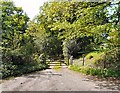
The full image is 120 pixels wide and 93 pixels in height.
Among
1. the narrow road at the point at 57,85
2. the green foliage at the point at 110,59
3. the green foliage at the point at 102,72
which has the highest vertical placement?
the green foliage at the point at 110,59

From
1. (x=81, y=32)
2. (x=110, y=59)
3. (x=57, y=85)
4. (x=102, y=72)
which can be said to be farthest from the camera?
(x=110, y=59)

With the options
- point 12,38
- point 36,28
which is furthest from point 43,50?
point 12,38

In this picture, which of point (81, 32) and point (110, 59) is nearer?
point (81, 32)

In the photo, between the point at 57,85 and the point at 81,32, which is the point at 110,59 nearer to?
the point at 81,32

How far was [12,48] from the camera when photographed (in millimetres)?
16359

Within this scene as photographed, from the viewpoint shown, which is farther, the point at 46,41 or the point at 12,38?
the point at 46,41

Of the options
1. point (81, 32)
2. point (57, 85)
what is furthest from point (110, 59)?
point (57, 85)

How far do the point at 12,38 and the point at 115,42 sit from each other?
8029 millimetres

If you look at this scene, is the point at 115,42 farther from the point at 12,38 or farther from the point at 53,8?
the point at 12,38

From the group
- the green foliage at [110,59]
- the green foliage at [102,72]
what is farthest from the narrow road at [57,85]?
the green foliage at [110,59]

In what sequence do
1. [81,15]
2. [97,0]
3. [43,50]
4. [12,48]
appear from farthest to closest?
1. [43,50]
2. [12,48]
3. [81,15]
4. [97,0]

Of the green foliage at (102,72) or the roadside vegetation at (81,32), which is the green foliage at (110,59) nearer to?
the roadside vegetation at (81,32)

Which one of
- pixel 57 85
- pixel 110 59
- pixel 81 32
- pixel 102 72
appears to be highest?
pixel 81 32

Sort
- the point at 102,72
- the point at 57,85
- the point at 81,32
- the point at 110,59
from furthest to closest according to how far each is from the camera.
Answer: the point at 110,59
the point at 102,72
the point at 81,32
the point at 57,85
